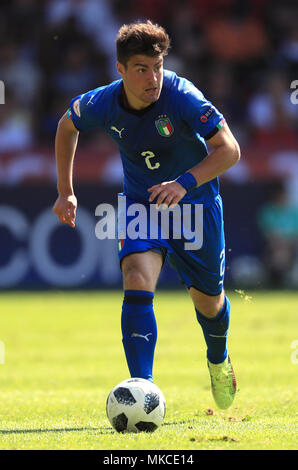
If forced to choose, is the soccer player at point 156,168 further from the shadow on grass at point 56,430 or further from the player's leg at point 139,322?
the shadow on grass at point 56,430

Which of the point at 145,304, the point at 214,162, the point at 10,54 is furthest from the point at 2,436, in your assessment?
the point at 10,54

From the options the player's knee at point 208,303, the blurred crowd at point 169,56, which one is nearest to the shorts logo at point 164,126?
the player's knee at point 208,303

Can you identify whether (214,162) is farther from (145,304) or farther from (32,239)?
(32,239)

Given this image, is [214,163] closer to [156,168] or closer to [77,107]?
[156,168]

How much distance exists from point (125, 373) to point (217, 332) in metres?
1.74

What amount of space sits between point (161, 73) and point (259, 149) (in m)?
9.46

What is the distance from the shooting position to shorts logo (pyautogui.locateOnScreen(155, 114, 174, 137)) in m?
5.34

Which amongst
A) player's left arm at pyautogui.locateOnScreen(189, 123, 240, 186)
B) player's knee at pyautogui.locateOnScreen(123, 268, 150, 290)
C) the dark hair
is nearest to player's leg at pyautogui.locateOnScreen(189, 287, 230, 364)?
player's knee at pyautogui.locateOnScreen(123, 268, 150, 290)

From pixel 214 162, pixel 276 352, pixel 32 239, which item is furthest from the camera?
pixel 32 239

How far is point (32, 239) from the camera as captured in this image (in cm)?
1410

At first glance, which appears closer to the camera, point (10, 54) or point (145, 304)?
point (145, 304)

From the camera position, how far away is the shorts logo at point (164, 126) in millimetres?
5340

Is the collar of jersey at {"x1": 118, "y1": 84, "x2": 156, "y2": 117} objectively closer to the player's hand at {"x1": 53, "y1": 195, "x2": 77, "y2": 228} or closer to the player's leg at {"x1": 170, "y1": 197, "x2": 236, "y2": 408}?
the player's hand at {"x1": 53, "y1": 195, "x2": 77, "y2": 228}
